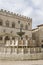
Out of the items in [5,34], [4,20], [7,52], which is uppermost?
[4,20]

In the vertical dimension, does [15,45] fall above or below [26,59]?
above

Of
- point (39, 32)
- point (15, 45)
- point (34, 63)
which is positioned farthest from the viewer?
point (39, 32)

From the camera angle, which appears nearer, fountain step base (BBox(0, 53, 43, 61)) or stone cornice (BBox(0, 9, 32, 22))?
fountain step base (BBox(0, 53, 43, 61))

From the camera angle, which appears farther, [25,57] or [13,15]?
[13,15]

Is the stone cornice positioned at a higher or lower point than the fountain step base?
higher

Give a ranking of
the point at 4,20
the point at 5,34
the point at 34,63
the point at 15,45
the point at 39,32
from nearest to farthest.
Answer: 1. the point at 34,63
2. the point at 15,45
3. the point at 5,34
4. the point at 4,20
5. the point at 39,32

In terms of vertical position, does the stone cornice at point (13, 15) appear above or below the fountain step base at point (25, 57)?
above

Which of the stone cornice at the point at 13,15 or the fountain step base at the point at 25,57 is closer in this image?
the fountain step base at the point at 25,57

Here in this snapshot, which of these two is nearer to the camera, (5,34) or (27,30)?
(5,34)

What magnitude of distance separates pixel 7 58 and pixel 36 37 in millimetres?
26842

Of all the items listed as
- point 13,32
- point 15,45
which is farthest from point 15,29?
point 15,45

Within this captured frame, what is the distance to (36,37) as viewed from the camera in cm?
4019

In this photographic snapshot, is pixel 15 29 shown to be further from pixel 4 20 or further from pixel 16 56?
pixel 16 56

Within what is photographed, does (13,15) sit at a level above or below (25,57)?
above
